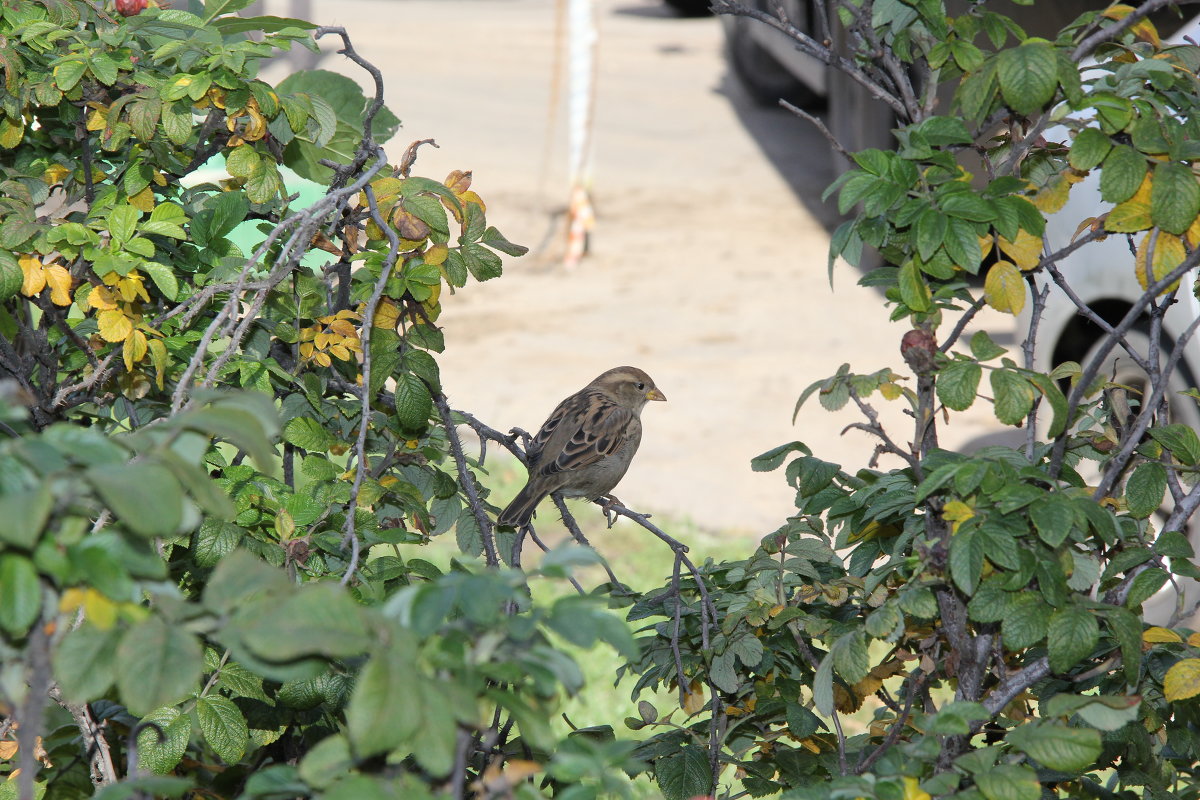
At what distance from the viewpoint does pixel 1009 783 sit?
150 cm

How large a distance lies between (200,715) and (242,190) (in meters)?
1.11

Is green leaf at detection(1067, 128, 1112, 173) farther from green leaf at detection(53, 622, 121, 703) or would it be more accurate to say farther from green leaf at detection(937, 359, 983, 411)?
green leaf at detection(53, 622, 121, 703)

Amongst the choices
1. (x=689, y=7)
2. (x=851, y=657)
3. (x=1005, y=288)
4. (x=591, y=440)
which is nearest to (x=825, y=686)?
(x=851, y=657)

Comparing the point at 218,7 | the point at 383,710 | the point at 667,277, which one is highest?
the point at 218,7

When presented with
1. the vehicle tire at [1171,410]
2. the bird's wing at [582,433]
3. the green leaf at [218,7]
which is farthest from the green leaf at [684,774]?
the vehicle tire at [1171,410]

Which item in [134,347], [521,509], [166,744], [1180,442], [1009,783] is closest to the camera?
[1009,783]

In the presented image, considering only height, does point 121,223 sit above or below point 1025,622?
above

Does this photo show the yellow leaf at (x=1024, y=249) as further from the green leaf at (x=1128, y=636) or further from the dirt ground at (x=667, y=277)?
the dirt ground at (x=667, y=277)

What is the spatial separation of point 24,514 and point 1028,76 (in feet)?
5.34

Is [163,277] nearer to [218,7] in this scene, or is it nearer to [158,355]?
[158,355]

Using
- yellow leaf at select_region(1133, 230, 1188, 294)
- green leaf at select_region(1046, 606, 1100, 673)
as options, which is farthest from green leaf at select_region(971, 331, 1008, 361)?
green leaf at select_region(1046, 606, 1100, 673)

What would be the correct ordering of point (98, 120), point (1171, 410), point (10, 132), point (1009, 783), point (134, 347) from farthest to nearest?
point (1171, 410) → point (10, 132) → point (98, 120) → point (134, 347) → point (1009, 783)

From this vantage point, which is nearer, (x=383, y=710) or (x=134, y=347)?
(x=383, y=710)

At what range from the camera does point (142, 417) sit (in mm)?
2518
